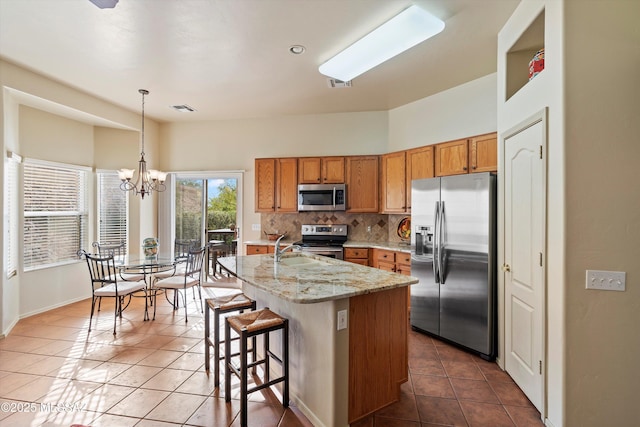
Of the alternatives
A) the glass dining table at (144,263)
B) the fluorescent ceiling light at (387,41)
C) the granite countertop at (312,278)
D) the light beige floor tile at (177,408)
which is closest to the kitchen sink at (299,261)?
the granite countertop at (312,278)

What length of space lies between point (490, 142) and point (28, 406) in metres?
4.61

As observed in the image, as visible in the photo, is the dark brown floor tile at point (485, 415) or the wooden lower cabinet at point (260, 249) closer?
the dark brown floor tile at point (485, 415)

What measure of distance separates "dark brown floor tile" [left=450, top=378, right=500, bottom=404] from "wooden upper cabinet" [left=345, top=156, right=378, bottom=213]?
2.68 m

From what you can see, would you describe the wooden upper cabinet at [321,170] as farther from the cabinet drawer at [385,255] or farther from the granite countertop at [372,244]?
the cabinet drawer at [385,255]

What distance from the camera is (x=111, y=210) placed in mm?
5156

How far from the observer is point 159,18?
2.57 m

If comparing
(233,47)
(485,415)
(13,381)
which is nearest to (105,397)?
(13,381)

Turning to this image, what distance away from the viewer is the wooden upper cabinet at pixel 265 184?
5.16 meters

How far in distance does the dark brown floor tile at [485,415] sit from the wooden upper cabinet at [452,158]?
2.39 meters

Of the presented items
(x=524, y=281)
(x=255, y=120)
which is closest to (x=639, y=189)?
(x=524, y=281)

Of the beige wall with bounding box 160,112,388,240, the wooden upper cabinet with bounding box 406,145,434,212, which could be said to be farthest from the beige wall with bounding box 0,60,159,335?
the wooden upper cabinet with bounding box 406,145,434,212

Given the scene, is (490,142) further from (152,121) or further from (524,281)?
(152,121)

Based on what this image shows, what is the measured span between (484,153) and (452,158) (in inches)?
16.3

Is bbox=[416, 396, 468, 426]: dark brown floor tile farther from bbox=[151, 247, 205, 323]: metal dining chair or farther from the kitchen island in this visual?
bbox=[151, 247, 205, 323]: metal dining chair
